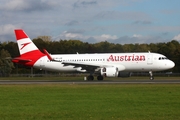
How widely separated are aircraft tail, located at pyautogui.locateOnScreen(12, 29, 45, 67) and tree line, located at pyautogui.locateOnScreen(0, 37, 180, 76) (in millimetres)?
37244

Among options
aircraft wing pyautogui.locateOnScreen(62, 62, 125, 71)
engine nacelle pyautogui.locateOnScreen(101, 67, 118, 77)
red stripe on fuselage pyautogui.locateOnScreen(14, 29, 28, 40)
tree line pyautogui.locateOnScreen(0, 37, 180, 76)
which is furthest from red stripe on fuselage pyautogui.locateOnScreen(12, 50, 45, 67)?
tree line pyautogui.locateOnScreen(0, 37, 180, 76)

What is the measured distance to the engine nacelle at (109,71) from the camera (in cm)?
4612

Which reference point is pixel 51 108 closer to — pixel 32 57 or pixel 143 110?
pixel 143 110

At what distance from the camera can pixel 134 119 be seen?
13.2 meters

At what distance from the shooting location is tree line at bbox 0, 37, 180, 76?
95.0 metres

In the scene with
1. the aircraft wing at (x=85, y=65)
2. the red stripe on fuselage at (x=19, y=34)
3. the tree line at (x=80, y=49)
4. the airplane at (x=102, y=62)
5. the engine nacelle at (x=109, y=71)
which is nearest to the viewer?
the engine nacelle at (x=109, y=71)

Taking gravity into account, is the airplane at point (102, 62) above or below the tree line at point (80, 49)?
below

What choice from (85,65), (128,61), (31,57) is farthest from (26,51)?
(128,61)

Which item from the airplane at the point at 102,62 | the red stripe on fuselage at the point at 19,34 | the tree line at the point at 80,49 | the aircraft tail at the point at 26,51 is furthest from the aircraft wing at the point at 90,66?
the tree line at the point at 80,49

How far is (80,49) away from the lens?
122 m

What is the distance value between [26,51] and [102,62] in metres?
11.2

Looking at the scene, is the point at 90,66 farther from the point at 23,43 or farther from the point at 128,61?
the point at 23,43

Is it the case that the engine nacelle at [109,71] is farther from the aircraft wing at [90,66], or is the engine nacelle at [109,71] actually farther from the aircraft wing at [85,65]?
the aircraft wing at [85,65]

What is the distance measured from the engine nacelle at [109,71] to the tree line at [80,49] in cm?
4423
